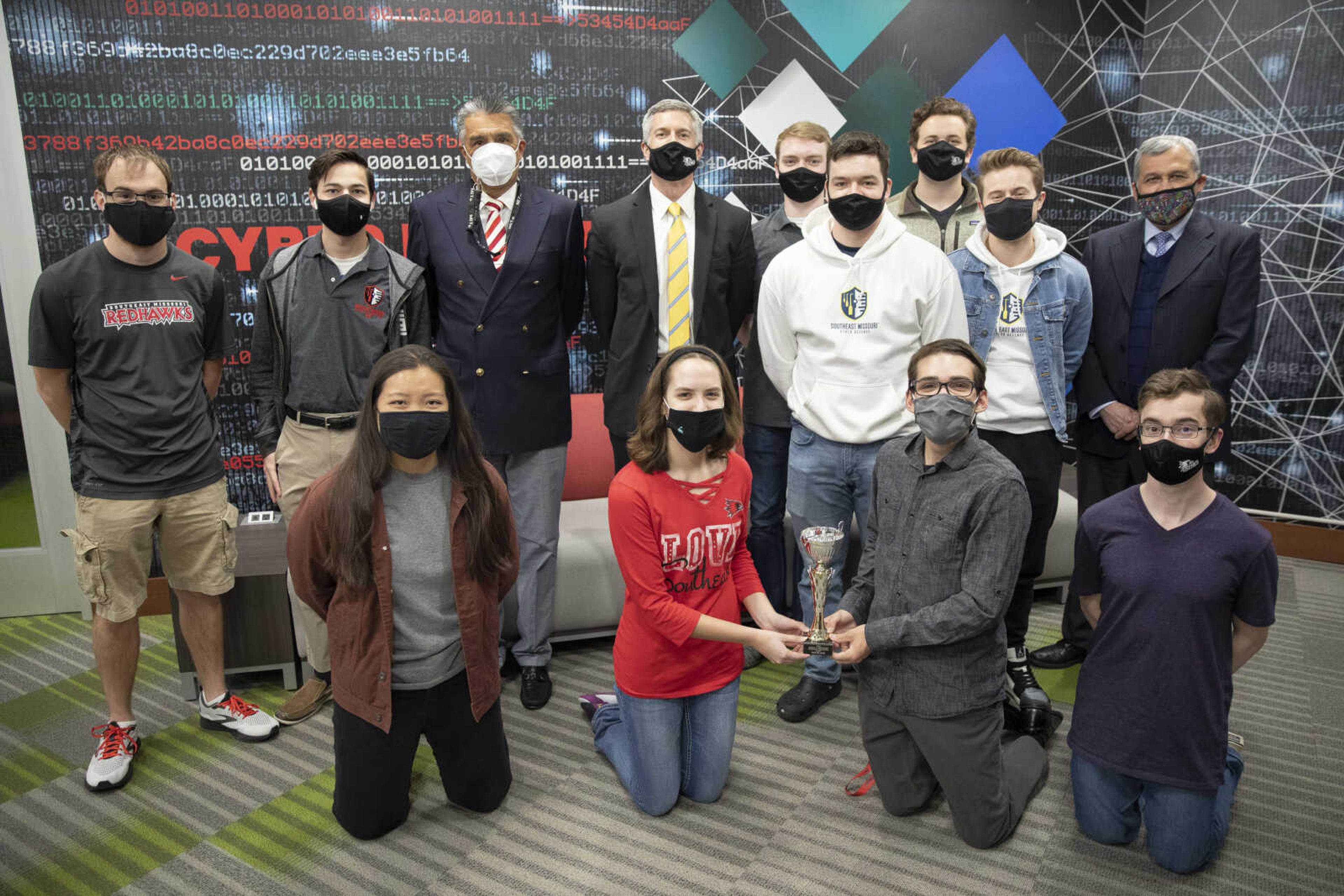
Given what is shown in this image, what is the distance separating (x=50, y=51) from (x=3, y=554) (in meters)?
2.05

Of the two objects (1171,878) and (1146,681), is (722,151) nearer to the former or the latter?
(1146,681)

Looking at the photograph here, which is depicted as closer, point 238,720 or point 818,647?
point 818,647

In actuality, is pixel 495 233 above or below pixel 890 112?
below

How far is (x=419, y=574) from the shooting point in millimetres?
2441

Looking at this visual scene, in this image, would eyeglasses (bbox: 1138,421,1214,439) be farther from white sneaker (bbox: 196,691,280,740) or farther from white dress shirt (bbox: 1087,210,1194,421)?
white sneaker (bbox: 196,691,280,740)

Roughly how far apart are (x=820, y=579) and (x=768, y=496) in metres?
0.93

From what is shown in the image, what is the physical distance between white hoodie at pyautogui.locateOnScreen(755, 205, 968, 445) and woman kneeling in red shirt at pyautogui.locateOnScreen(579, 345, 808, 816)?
1.44 ft

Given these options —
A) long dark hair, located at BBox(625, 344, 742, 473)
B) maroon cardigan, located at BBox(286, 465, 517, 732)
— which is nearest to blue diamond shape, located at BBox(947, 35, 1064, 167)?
long dark hair, located at BBox(625, 344, 742, 473)

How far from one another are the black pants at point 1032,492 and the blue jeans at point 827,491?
→ 0.41m

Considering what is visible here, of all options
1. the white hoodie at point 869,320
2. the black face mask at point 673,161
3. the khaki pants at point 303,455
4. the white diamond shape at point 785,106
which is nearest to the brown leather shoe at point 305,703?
the khaki pants at point 303,455

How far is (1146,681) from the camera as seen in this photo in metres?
2.33

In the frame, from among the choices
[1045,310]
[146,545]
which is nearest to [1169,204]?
[1045,310]

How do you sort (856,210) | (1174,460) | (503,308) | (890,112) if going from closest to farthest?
(1174,460), (856,210), (503,308), (890,112)

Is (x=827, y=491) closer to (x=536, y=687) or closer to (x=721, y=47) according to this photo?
(x=536, y=687)
